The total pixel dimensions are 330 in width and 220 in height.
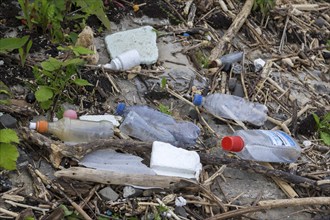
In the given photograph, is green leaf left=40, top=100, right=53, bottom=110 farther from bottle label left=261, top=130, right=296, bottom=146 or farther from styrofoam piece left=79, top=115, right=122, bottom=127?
bottle label left=261, top=130, right=296, bottom=146

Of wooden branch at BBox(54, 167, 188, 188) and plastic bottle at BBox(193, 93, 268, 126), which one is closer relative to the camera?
wooden branch at BBox(54, 167, 188, 188)

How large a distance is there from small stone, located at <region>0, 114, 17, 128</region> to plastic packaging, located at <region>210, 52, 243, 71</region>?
144 centimetres

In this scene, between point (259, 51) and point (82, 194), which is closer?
point (82, 194)

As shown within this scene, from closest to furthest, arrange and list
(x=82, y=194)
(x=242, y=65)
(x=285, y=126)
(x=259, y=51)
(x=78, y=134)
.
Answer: (x=82, y=194)
(x=78, y=134)
(x=285, y=126)
(x=242, y=65)
(x=259, y=51)

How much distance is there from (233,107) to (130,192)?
3.42ft

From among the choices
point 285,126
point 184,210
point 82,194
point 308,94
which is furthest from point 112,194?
point 308,94

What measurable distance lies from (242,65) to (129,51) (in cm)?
81

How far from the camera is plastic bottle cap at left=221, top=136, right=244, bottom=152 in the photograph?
118 inches

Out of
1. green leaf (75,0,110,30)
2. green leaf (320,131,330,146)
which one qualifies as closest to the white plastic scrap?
green leaf (320,131,330,146)

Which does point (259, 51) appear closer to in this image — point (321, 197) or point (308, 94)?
point (308, 94)

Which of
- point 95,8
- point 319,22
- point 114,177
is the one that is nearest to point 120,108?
point 114,177

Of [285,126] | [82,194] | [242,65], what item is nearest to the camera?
[82,194]

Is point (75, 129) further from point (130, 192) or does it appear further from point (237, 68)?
point (237, 68)

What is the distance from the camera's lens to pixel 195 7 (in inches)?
166
